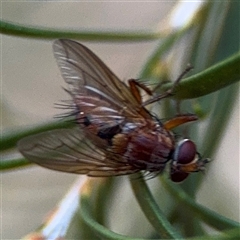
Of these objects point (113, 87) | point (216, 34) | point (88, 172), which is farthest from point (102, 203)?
point (216, 34)

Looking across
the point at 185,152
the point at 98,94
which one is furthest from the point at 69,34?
the point at 185,152

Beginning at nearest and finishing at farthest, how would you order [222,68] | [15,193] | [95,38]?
[222,68] → [95,38] → [15,193]

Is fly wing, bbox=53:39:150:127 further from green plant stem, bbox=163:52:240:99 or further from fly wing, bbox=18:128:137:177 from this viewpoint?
green plant stem, bbox=163:52:240:99

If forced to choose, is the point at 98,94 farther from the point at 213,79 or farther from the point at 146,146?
the point at 213,79

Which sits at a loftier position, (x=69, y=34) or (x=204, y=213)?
Answer: (x=69, y=34)

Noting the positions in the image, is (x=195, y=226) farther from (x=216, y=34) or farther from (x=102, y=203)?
(x=216, y=34)

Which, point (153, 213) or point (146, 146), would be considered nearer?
point (153, 213)

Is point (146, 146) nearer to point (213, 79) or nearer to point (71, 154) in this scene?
point (71, 154)
